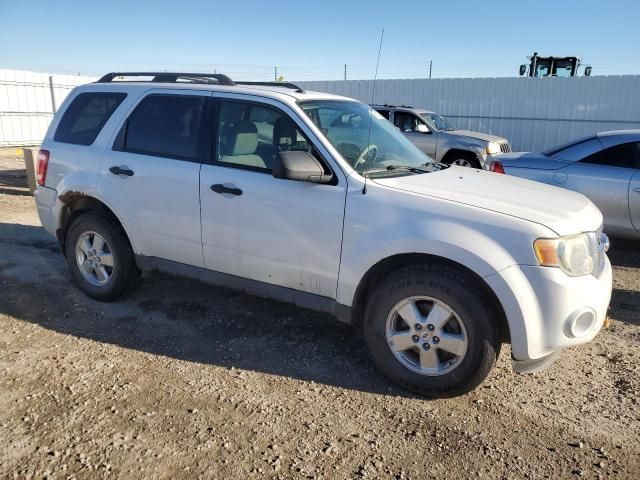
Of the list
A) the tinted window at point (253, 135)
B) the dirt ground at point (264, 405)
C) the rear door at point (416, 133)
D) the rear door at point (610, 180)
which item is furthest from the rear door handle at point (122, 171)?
the rear door at point (416, 133)

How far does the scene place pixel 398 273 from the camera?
3.30 metres

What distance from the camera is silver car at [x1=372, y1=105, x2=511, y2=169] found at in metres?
11.8

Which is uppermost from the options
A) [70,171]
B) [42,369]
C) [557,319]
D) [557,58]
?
[557,58]

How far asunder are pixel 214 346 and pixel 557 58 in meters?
17.9

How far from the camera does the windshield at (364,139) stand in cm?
364

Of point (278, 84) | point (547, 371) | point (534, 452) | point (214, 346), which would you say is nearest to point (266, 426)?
point (214, 346)

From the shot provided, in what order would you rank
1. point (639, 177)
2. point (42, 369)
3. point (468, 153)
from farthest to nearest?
point (468, 153)
point (639, 177)
point (42, 369)

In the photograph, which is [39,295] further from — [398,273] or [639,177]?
[639,177]

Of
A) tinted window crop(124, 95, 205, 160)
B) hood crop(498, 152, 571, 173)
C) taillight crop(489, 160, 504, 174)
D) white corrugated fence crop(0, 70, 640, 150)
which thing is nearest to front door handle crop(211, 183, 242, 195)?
tinted window crop(124, 95, 205, 160)

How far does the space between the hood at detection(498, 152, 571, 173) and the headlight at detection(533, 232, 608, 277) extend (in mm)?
3421

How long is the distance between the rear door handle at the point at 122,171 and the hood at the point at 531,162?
465 cm

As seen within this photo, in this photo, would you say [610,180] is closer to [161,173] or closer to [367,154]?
[367,154]

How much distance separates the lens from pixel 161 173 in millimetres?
4105

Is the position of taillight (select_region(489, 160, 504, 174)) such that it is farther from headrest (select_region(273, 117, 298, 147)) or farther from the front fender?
the front fender
